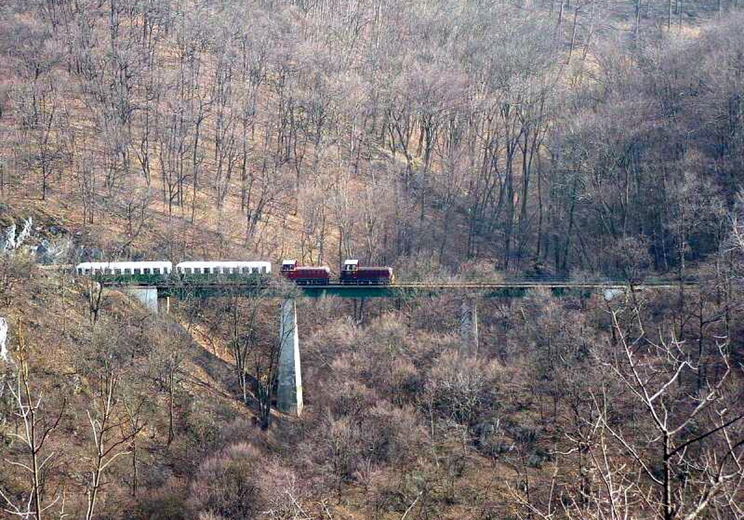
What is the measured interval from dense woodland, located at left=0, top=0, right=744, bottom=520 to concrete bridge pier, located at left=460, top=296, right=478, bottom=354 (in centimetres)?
58

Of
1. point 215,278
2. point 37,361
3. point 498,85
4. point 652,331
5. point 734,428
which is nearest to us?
point 734,428

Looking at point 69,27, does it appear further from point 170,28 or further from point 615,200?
point 615,200

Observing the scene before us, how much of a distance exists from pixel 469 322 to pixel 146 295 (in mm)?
16396

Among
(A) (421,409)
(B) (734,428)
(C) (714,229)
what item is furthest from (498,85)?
(B) (734,428)

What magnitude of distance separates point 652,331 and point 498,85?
2775 cm

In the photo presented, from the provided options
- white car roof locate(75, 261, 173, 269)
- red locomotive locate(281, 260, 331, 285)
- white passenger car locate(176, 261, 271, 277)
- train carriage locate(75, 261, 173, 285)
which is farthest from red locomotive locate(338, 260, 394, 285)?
white car roof locate(75, 261, 173, 269)

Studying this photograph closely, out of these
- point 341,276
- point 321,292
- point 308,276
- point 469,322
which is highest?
point 308,276

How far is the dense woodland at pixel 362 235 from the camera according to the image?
105ft

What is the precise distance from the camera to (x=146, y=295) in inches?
1607

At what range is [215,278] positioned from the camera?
41.8 m

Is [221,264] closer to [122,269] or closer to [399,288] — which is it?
[122,269]

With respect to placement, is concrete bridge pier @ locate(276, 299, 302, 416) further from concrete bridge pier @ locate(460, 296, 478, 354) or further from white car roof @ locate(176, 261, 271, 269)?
concrete bridge pier @ locate(460, 296, 478, 354)

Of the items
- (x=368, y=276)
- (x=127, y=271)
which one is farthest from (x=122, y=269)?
(x=368, y=276)

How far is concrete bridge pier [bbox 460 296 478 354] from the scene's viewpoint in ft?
133
